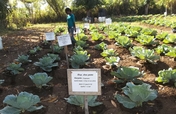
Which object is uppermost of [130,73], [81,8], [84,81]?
[81,8]

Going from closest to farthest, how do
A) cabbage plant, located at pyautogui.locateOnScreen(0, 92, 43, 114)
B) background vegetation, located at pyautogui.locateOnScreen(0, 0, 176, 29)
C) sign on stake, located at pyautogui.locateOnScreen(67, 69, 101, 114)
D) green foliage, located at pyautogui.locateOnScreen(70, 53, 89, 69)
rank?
sign on stake, located at pyautogui.locateOnScreen(67, 69, 101, 114) → cabbage plant, located at pyautogui.locateOnScreen(0, 92, 43, 114) → green foliage, located at pyautogui.locateOnScreen(70, 53, 89, 69) → background vegetation, located at pyautogui.locateOnScreen(0, 0, 176, 29)

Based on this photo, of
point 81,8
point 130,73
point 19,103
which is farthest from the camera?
point 81,8

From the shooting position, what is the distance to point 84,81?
2350mm

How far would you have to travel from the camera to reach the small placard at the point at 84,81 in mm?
2314

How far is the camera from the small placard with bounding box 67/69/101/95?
2.31 m

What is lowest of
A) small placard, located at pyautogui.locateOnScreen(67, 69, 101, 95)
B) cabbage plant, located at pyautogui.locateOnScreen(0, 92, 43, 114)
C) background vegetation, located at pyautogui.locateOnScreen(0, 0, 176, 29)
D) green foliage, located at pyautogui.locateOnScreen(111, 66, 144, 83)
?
cabbage plant, located at pyautogui.locateOnScreen(0, 92, 43, 114)

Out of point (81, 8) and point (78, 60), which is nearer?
point (78, 60)

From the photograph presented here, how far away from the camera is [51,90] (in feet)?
13.0

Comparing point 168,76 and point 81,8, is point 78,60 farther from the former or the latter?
point 81,8

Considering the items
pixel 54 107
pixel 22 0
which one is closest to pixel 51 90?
pixel 54 107

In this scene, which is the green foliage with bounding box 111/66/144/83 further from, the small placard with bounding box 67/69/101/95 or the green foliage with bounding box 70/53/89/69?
the small placard with bounding box 67/69/101/95

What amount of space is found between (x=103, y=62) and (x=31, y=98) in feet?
9.64

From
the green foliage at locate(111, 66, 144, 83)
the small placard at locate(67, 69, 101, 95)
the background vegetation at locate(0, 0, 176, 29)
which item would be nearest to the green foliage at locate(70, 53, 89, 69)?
the green foliage at locate(111, 66, 144, 83)

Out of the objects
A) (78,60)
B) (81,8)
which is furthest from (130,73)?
(81,8)
